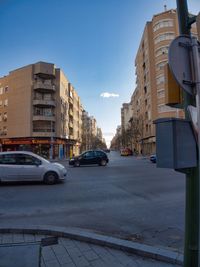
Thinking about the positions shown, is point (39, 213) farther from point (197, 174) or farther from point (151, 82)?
point (151, 82)

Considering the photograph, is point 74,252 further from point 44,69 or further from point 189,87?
point 44,69

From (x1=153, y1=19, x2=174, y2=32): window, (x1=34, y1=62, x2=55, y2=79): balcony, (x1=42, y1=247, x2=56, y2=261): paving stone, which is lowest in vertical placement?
(x1=42, y1=247, x2=56, y2=261): paving stone

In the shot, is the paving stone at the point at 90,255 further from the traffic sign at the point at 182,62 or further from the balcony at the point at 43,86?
the balcony at the point at 43,86

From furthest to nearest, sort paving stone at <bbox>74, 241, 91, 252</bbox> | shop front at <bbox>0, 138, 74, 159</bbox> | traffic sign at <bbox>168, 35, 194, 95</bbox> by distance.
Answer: shop front at <bbox>0, 138, 74, 159</bbox>
paving stone at <bbox>74, 241, 91, 252</bbox>
traffic sign at <bbox>168, 35, 194, 95</bbox>

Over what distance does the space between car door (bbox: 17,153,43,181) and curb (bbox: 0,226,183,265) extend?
6724 mm

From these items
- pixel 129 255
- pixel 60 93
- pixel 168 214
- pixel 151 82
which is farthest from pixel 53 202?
pixel 151 82

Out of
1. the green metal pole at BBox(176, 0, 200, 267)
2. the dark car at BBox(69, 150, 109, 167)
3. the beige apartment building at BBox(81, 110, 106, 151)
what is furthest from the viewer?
the beige apartment building at BBox(81, 110, 106, 151)

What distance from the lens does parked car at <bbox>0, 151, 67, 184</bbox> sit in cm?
1102

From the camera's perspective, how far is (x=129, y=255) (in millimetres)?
3574

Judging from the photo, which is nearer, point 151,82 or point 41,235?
point 41,235

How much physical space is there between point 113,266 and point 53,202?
4603mm

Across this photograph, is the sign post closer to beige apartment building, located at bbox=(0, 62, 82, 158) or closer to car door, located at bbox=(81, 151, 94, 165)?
car door, located at bbox=(81, 151, 94, 165)

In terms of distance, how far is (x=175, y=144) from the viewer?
2.28 meters

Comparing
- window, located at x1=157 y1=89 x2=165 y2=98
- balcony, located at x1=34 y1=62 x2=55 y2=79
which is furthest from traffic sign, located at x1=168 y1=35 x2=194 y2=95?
window, located at x1=157 y1=89 x2=165 y2=98
